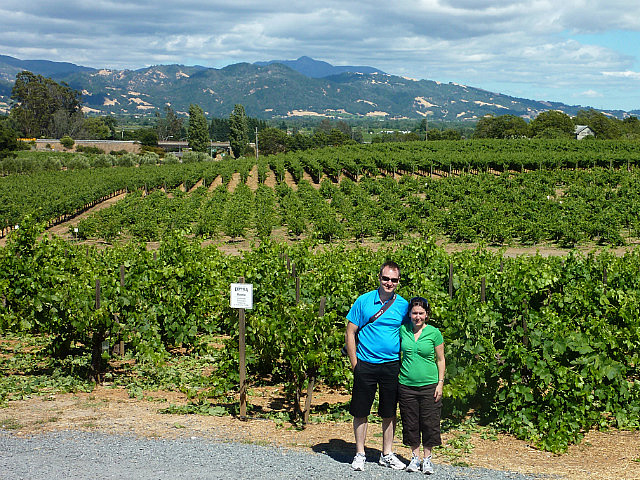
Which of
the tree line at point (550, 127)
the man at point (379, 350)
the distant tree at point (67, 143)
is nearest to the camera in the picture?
the man at point (379, 350)

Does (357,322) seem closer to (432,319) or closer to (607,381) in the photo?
(432,319)

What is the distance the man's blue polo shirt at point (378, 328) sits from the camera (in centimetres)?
560

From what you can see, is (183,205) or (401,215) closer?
(401,215)

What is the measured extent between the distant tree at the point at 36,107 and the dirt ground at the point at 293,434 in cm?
12931

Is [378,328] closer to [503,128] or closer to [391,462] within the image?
[391,462]

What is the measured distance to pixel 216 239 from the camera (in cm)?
2809

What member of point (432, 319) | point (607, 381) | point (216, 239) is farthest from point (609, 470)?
point (216, 239)

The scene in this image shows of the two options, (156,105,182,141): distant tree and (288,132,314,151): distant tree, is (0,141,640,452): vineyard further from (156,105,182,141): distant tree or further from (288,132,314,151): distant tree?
(156,105,182,141): distant tree

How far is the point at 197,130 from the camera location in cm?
10988

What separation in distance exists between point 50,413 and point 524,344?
5.60m

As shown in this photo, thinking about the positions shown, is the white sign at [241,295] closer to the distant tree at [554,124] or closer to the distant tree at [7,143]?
the distant tree at [7,143]

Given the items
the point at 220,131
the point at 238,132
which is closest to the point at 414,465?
the point at 238,132

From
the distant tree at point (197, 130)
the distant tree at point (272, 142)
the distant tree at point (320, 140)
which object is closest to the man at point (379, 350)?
the distant tree at point (197, 130)

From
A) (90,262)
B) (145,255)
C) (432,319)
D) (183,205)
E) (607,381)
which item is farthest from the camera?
(183,205)
